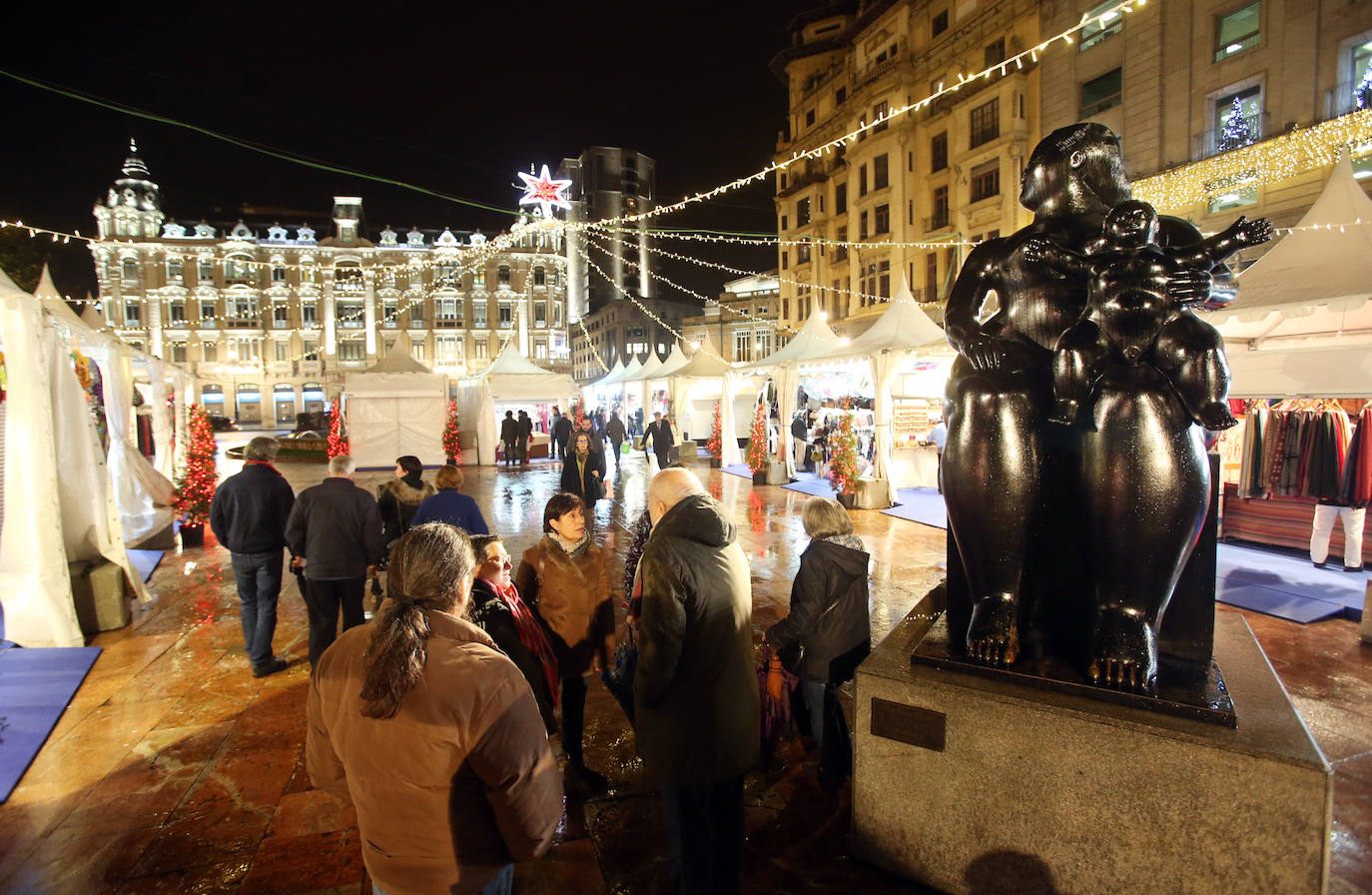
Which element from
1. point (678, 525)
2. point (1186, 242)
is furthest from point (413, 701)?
point (1186, 242)

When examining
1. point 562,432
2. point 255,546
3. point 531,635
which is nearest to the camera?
point 531,635

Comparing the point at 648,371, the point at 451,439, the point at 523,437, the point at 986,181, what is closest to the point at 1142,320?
the point at 523,437

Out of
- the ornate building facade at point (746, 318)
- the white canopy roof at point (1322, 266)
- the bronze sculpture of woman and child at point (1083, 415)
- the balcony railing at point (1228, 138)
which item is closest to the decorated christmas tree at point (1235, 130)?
the balcony railing at point (1228, 138)

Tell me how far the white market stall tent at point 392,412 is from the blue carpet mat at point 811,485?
32.6 ft

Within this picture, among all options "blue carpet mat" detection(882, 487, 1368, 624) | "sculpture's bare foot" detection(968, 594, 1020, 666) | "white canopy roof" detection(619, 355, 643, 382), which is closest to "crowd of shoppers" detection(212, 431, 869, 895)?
"sculpture's bare foot" detection(968, 594, 1020, 666)

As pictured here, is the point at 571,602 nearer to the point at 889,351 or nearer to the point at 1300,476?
the point at 1300,476

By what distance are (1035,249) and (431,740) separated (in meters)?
2.01

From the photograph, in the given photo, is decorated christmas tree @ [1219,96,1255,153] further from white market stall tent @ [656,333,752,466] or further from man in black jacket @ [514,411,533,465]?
man in black jacket @ [514,411,533,465]

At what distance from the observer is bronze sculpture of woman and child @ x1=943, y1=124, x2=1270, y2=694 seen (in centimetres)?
159

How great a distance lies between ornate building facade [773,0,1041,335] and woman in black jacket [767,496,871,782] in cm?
1574

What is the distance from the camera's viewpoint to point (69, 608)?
4.55m

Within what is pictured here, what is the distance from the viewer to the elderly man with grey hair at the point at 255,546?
13.8 feet

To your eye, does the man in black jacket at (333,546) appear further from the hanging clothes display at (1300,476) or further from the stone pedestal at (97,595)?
the hanging clothes display at (1300,476)

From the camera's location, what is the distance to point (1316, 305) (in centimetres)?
478
